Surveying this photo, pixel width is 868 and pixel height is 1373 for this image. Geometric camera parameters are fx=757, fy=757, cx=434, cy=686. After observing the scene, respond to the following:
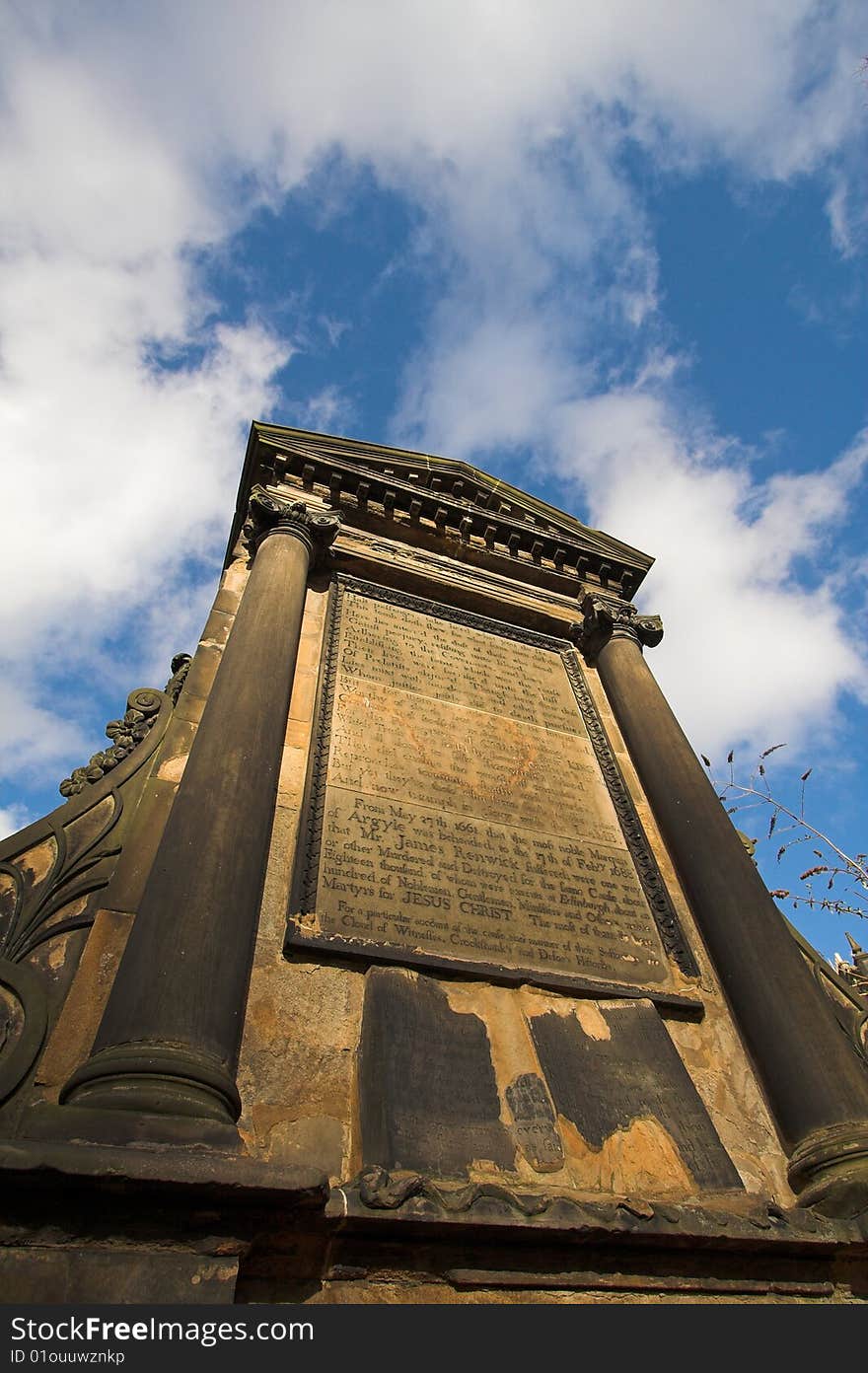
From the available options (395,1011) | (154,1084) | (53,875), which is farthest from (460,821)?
(154,1084)

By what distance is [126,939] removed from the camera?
13.5 feet

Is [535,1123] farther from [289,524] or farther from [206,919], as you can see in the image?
[289,524]

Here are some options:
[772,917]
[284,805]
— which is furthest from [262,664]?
[772,917]

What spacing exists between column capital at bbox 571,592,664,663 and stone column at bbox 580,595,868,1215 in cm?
126

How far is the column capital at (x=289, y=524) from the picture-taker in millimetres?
7922

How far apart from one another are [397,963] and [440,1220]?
157 centimetres

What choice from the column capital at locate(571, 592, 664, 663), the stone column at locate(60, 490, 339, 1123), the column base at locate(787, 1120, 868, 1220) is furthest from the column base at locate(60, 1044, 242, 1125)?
the column capital at locate(571, 592, 664, 663)

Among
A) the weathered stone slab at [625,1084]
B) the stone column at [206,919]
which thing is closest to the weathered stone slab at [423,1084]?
the weathered stone slab at [625,1084]

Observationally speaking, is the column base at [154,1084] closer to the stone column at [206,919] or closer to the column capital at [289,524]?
the stone column at [206,919]

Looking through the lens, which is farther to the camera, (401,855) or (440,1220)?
(401,855)

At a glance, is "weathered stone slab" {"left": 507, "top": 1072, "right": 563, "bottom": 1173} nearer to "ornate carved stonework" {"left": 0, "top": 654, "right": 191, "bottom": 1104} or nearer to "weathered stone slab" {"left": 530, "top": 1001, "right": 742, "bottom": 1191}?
→ "weathered stone slab" {"left": 530, "top": 1001, "right": 742, "bottom": 1191}

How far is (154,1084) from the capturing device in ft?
10.4

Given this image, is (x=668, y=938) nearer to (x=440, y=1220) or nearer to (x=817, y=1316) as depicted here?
(x=817, y=1316)

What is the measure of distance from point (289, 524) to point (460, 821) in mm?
3844
